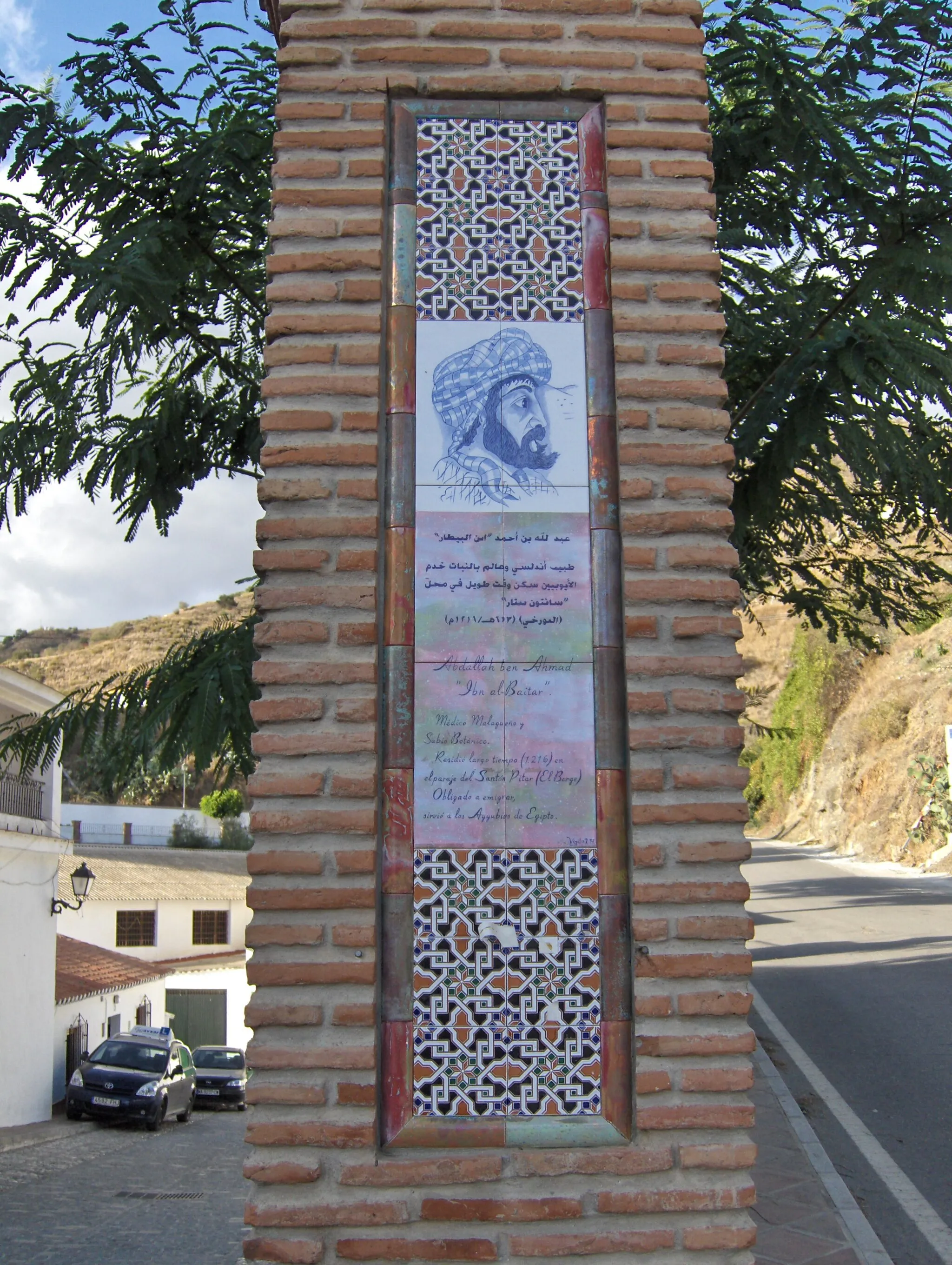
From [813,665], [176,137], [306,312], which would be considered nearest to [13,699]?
[176,137]

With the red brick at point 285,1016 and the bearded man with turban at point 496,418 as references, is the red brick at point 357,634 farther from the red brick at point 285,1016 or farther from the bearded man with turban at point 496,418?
the red brick at point 285,1016

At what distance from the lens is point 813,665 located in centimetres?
4297

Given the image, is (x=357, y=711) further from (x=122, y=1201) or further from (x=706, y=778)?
(x=122, y=1201)

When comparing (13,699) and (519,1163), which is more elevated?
(13,699)

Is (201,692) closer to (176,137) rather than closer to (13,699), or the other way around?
(176,137)

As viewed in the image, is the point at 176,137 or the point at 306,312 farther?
the point at 176,137

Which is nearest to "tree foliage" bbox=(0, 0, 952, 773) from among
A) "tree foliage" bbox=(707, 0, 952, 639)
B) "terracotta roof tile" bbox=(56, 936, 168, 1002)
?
"tree foliage" bbox=(707, 0, 952, 639)

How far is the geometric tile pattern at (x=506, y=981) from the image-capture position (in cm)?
311

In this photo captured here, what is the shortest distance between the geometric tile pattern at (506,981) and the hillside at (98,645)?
204ft

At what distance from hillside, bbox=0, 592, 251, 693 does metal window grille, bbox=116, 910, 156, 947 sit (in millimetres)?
31856

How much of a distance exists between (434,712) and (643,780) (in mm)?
610

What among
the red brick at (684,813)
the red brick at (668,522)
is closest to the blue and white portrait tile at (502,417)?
the red brick at (668,522)

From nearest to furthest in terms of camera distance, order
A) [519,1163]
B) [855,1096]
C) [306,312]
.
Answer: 1. [519,1163]
2. [306,312]
3. [855,1096]

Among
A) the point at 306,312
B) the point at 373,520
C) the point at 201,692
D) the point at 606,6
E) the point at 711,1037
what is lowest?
the point at 711,1037
